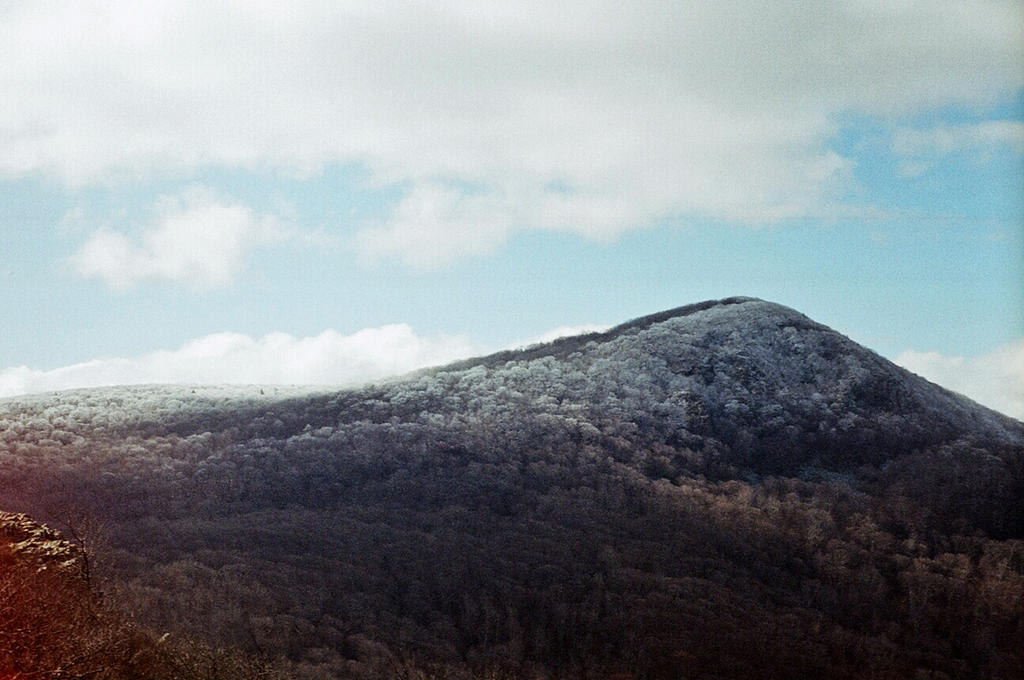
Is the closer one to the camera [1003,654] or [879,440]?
[1003,654]

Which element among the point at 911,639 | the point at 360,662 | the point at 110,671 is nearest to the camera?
the point at 110,671

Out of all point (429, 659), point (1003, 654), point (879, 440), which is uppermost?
point (879, 440)

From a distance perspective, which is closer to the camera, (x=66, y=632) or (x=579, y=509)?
(x=66, y=632)

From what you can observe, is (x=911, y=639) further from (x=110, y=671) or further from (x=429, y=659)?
(x=110, y=671)

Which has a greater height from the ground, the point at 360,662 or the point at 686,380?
the point at 686,380

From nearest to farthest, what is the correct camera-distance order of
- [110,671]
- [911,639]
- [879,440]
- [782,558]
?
[110,671], [911,639], [782,558], [879,440]

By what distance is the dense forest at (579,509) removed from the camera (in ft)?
287

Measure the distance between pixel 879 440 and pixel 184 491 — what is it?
97841 mm

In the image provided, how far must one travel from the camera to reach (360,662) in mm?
78375

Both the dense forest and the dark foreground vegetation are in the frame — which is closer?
the dark foreground vegetation

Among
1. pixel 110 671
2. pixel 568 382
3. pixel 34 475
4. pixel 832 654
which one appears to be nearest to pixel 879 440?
pixel 568 382

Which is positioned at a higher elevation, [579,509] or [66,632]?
[66,632]

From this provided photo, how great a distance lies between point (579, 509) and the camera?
119188 millimetres

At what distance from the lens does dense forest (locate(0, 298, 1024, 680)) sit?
3450 inches
